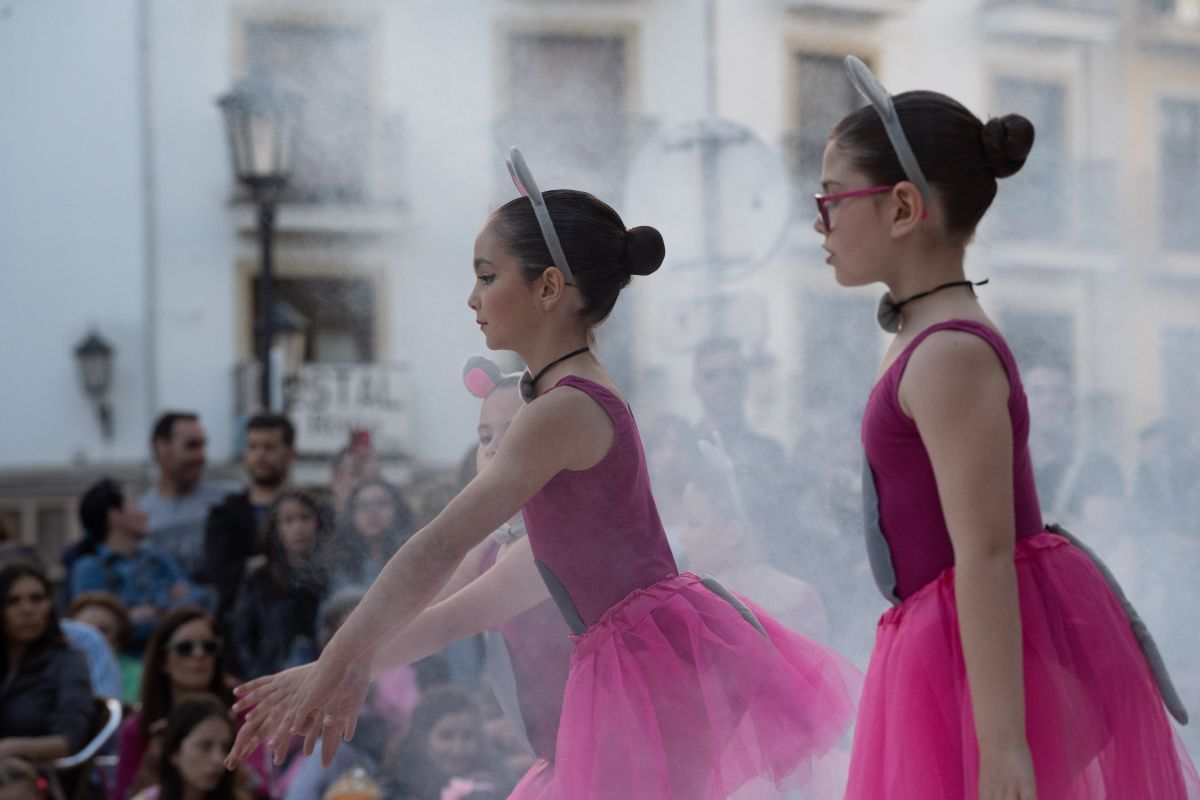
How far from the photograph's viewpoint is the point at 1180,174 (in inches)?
202

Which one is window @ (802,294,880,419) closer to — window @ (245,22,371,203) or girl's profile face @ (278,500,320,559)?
girl's profile face @ (278,500,320,559)

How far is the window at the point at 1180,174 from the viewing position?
4988 millimetres

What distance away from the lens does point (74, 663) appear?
434cm

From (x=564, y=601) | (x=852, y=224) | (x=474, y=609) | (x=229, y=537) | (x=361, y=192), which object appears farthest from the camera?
(x=361, y=192)

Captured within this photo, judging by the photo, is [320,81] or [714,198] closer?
[714,198]

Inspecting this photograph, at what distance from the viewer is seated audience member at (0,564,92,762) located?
13.6 ft

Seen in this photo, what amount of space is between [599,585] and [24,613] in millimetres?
2902

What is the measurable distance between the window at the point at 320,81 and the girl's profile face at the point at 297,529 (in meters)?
1.61

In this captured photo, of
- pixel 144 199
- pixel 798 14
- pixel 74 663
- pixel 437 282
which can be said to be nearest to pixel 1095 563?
pixel 74 663

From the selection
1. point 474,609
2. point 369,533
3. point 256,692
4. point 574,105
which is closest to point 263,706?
point 256,692

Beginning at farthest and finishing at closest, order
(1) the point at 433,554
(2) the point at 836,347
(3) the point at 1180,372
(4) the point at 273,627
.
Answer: (2) the point at 836,347
(3) the point at 1180,372
(4) the point at 273,627
(1) the point at 433,554

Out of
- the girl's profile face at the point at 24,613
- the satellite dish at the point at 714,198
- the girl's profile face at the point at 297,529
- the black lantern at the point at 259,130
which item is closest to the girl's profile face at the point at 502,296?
the girl's profile face at the point at 297,529

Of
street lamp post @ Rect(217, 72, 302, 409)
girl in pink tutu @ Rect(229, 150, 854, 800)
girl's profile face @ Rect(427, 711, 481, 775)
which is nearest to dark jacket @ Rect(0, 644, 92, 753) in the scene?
girl's profile face @ Rect(427, 711, 481, 775)

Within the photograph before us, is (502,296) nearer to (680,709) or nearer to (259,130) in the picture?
(680,709)
